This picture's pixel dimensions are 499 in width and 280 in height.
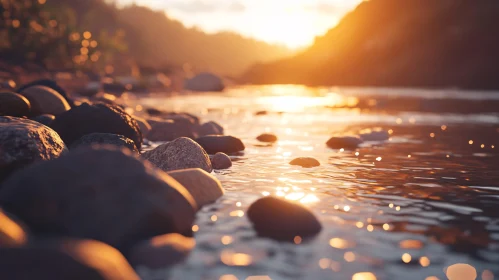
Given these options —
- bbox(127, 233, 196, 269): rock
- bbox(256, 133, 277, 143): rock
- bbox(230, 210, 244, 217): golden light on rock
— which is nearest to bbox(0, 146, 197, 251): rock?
bbox(127, 233, 196, 269): rock

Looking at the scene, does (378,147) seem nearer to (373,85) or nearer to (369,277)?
(369,277)

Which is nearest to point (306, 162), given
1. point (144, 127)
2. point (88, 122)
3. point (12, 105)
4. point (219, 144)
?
point (219, 144)

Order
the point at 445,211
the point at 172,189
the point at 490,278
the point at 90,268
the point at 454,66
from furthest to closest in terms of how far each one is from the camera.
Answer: the point at 454,66
the point at 445,211
the point at 172,189
the point at 490,278
the point at 90,268

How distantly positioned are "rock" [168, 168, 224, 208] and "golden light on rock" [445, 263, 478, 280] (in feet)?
9.65

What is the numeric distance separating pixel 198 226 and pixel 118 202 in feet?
3.58

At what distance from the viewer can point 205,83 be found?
210 ft

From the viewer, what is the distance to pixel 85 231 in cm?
457

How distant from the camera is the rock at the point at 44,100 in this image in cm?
1295

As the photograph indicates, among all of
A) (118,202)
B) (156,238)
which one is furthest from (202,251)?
(118,202)

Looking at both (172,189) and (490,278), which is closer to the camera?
(490,278)

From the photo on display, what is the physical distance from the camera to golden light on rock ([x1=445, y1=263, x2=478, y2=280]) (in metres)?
4.22

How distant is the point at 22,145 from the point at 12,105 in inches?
192

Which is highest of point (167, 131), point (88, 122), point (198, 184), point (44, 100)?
point (44, 100)

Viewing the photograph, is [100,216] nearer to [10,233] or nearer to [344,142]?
[10,233]
